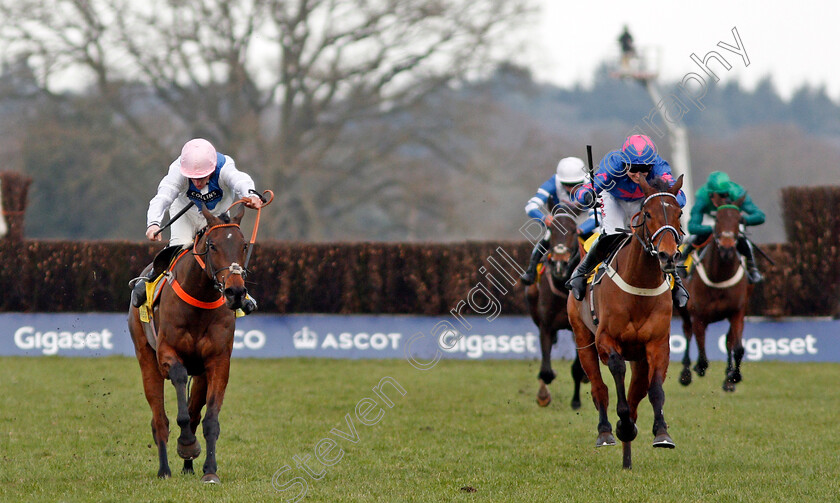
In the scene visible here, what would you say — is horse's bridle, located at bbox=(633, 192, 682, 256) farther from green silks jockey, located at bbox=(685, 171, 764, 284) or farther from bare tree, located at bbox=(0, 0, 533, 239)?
bare tree, located at bbox=(0, 0, 533, 239)

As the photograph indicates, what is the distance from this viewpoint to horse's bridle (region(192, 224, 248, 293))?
5.55 meters

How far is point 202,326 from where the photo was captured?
19.4ft

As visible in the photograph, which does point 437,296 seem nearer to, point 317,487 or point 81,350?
point 81,350

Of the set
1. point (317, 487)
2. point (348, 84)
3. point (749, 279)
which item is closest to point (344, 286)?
point (749, 279)

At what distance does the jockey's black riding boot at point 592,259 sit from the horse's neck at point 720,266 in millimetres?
3977

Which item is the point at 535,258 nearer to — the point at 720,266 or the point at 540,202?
the point at 540,202

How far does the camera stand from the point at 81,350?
44.7 feet

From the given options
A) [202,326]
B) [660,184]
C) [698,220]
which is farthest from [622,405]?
[698,220]

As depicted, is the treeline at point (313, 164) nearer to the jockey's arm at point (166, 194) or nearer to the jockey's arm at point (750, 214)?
the jockey's arm at point (750, 214)

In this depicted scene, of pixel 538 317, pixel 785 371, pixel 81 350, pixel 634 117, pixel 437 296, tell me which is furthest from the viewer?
pixel 634 117

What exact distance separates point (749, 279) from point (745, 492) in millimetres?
5718

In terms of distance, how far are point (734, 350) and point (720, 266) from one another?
99 centimetres

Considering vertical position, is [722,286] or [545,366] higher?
[722,286]

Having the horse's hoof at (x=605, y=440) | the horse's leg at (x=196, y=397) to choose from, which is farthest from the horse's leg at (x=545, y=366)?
the horse's leg at (x=196, y=397)
